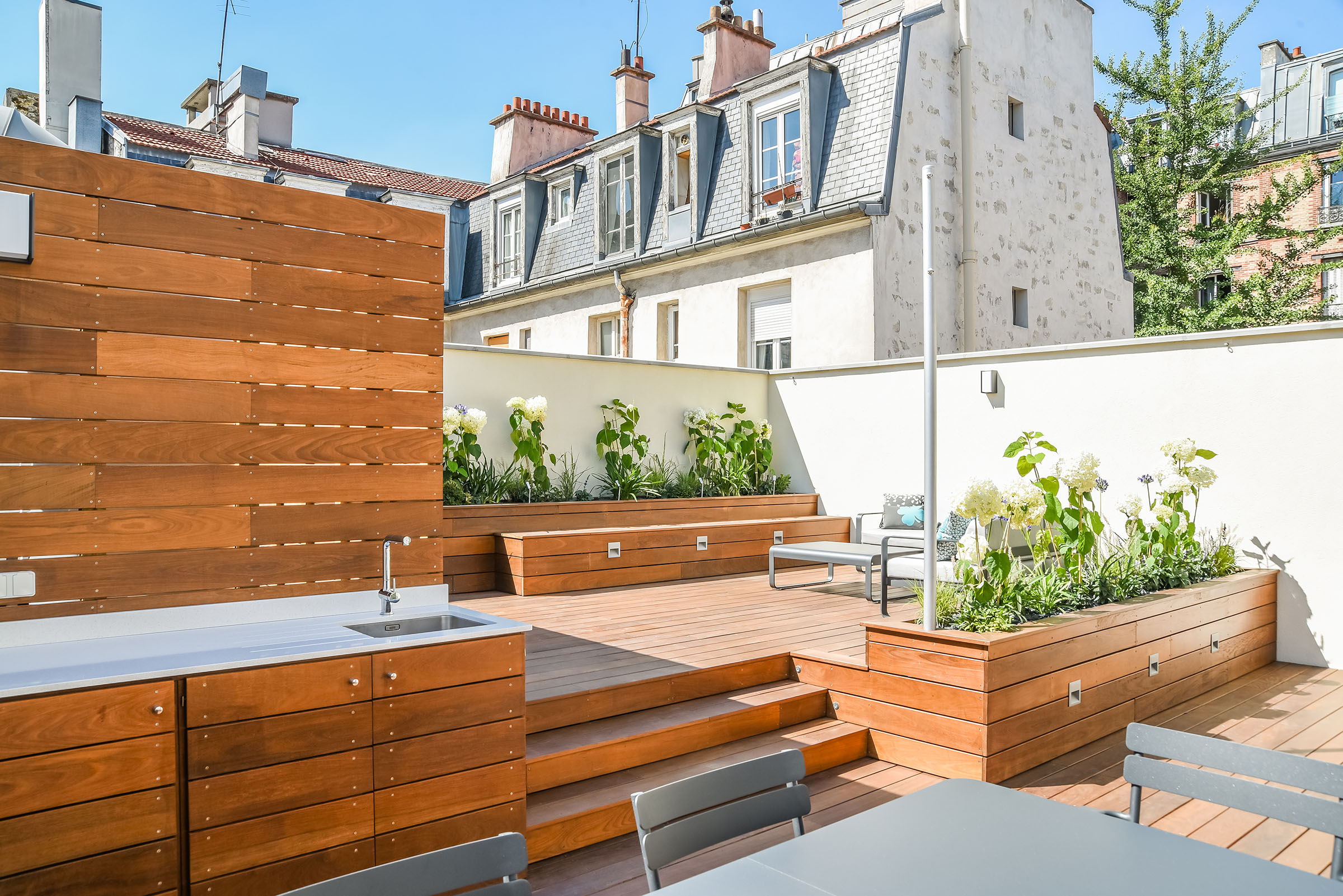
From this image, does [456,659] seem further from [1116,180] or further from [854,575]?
[1116,180]

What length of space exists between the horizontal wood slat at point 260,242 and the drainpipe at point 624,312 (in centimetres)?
866

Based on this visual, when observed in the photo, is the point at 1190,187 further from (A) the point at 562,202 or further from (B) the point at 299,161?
(B) the point at 299,161

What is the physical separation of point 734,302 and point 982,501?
7.12m

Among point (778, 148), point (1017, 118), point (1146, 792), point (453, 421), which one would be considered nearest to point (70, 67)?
point (453, 421)

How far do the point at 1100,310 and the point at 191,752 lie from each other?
41.0 feet

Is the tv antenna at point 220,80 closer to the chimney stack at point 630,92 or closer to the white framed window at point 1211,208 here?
the chimney stack at point 630,92

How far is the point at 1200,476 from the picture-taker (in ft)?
18.4

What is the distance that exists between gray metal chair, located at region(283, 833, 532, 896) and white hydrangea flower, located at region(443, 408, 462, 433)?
528 centimetres

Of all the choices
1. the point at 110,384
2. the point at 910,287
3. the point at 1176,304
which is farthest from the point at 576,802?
the point at 1176,304

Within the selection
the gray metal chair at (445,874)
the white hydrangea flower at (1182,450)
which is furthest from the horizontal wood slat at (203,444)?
the white hydrangea flower at (1182,450)

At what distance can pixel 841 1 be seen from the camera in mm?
13492

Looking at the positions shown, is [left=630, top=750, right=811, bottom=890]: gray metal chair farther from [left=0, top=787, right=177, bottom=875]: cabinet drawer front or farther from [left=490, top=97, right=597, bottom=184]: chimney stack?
[left=490, top=97, right=597, bottom=184]: chimney stack

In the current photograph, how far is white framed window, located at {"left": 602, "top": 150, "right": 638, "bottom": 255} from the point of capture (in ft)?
40.1

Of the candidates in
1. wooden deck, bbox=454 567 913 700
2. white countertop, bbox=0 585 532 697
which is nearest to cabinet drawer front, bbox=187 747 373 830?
white countertop, bbox=0 585 532 697
